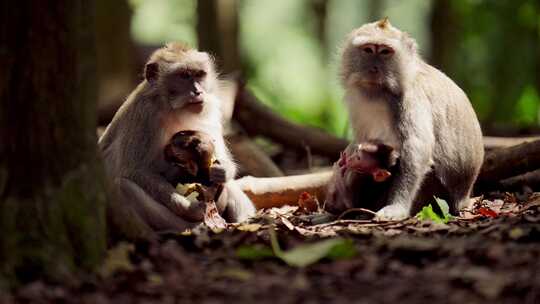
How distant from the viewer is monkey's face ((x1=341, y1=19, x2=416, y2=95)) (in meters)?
7.68

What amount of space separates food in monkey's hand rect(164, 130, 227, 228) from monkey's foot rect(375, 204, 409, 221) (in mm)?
1318

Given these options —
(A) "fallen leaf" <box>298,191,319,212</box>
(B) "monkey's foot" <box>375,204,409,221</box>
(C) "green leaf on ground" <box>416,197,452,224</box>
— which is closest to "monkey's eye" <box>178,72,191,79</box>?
(A) "fallen leaf" <box>298,191,319,212</box>

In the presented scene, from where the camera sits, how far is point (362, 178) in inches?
302

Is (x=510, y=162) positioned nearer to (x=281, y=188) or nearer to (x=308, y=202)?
(x=308, y=202)

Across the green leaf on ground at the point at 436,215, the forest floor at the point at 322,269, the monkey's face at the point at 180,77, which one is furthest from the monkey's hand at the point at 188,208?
the green leaf on ground at the point at 436,215

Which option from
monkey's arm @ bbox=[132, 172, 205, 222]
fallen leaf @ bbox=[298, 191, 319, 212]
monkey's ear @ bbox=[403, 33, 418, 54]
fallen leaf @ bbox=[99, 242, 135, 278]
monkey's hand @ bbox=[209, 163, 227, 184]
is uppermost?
monkey's ear @ bbox=[403, 33, 418, 54]

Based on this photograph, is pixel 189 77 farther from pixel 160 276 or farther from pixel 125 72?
pixel 125 72

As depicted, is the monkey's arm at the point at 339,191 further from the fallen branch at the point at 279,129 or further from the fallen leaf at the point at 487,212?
the fallen branch at the point at 279,129

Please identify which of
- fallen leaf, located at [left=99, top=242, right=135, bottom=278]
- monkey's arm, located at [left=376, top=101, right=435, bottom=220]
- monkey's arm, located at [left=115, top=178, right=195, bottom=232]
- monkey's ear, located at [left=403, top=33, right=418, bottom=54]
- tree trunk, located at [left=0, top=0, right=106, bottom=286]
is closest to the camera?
tree trunk, located at [left=0, top=0, right=106, bottom=286]

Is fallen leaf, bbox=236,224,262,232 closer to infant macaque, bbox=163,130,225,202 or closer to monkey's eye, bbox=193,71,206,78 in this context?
infant macaque, bbox=163,130,225,202

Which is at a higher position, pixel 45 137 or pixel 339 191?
pixel 45 137

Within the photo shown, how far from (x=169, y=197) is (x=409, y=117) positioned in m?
2.24

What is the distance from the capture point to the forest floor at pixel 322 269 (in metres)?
4.36

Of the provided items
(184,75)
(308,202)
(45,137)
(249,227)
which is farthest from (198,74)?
(45,137)
